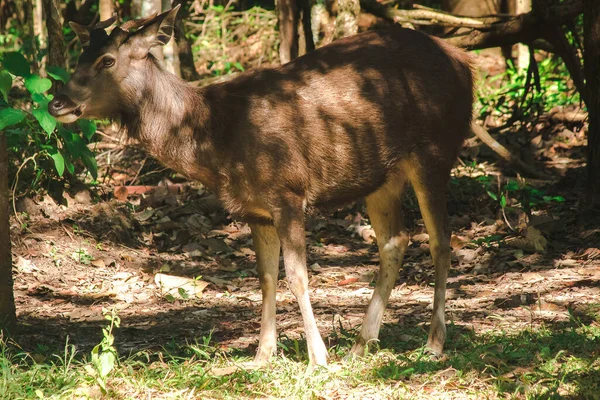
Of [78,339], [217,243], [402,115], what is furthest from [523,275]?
[78,339]

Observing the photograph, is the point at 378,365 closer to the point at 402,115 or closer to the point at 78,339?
the point at 402,115

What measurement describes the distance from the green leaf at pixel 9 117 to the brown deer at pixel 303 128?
10.1 inches

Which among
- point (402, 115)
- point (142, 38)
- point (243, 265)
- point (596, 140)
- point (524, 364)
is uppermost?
point (142, 38)

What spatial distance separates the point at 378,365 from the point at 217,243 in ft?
13.1

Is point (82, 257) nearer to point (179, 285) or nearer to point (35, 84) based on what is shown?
point (179, 285)

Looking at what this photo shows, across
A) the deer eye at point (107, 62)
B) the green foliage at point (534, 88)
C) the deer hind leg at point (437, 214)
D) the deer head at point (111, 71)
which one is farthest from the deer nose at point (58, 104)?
the green foliage at point (534, 88)

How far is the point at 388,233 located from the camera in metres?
6.50

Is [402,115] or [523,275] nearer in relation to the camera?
[402,115]

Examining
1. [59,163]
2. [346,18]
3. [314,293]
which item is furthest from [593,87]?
[59,163]

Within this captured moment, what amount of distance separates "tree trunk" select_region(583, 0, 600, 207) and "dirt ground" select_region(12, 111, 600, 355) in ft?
1.13

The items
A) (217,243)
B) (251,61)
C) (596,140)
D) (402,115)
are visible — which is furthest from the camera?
(251,61)

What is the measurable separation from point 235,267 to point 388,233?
2594 mm

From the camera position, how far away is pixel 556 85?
12906 mm

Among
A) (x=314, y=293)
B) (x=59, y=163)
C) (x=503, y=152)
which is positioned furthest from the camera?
(x=503, y=152)
